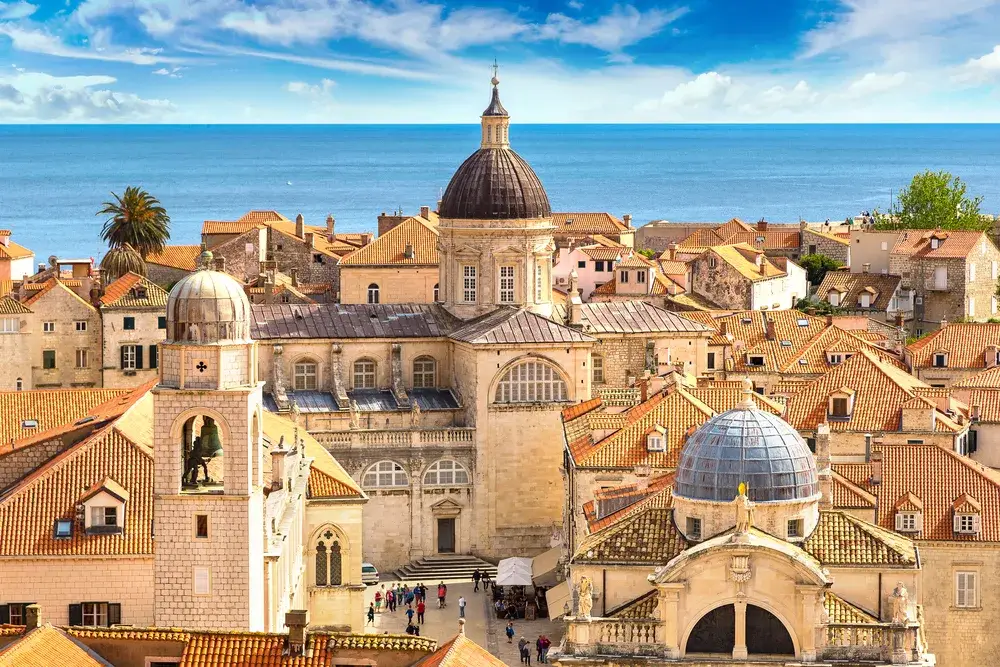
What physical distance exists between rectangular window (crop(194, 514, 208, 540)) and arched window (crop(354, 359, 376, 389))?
33533 mm

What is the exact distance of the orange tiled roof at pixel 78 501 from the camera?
45875mm

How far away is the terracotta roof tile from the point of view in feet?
145

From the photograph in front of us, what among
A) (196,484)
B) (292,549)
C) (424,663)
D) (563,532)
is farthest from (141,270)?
(424,663)

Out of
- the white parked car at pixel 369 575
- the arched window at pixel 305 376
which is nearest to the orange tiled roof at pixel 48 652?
the white parked car at pixel 369 575

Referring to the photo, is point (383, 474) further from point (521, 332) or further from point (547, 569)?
point (547, 569)

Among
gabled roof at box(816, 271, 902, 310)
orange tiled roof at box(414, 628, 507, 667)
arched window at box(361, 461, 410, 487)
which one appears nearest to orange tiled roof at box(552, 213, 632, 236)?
gabled roof at box(816, 271, 902, 310)

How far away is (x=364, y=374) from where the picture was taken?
76438 mm

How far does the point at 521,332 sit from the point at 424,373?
4833mm

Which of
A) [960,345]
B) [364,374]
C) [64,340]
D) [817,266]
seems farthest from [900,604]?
[817,266]

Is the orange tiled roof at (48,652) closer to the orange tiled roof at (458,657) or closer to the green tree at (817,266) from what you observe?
the orange tiled roof at (458,657)

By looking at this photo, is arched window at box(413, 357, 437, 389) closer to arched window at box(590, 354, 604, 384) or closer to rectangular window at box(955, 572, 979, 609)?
arched window at box(590, 354, 604, 384)

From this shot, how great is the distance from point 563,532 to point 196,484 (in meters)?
25.8

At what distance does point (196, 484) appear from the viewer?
43.5m

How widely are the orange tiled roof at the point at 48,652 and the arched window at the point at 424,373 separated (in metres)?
38.5
